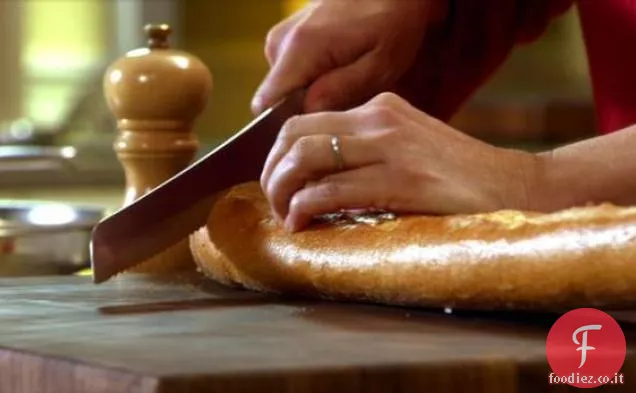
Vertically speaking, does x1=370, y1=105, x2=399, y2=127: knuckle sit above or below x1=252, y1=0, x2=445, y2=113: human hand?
below

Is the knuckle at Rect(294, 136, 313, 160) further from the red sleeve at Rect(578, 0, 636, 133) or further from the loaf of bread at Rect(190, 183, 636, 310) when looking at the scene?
the red sleeve at Rect(578, 0, 636, 133)

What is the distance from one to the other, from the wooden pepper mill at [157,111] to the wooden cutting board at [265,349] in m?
0.23

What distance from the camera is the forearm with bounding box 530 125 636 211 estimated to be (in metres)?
0.73

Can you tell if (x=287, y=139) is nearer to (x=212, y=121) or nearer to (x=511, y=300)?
(x=511, y=300)

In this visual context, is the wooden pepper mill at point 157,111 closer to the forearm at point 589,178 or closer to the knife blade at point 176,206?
the knife blade at point 176,206

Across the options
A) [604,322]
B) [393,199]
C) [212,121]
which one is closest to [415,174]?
[393,199]

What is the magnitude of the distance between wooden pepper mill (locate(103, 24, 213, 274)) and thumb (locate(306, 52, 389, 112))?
0.29 ft

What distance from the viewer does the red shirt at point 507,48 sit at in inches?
42.6

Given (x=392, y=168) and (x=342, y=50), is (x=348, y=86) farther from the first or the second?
(x=392, y=168)

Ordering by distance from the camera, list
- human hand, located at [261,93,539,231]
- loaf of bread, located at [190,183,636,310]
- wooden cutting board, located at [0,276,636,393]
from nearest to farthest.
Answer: wooden cutting board, located at [0,276,636,393]
loaf of bread, located at [190,183,636,310]
human hand, located at [261,93,539,231]

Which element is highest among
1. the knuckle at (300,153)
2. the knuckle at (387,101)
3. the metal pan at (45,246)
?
the knuckle at (387,101)

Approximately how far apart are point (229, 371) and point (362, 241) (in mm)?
235

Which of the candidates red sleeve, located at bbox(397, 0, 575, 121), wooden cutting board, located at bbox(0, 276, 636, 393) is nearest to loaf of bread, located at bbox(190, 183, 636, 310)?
wooden cutting board, located at bbox(0, 276, 636, 393)

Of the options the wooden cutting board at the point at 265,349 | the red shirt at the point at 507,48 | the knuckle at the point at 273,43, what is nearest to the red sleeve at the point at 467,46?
the red shirt at the point at 507,48
